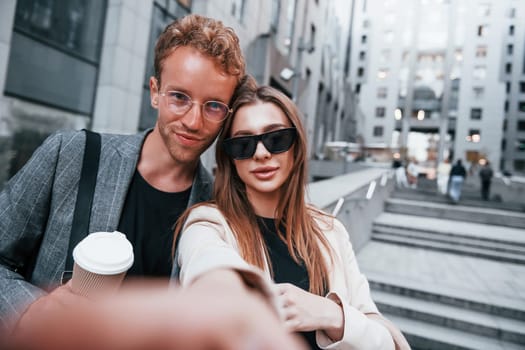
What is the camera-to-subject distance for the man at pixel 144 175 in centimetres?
143

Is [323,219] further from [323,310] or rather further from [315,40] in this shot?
[315,40]

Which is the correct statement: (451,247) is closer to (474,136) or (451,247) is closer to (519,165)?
(474,136)

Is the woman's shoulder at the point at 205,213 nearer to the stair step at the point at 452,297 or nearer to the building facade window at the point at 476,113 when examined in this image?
the stair step at the point at 452,297

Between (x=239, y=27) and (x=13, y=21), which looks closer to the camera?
(x=13, y=21)

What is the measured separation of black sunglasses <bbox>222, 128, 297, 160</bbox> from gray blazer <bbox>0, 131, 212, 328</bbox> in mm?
576

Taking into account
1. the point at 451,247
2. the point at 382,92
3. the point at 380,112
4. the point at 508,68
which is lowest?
the point at 451,247

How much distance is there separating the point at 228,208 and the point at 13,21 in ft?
23.6

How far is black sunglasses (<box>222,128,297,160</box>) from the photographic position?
178 cm

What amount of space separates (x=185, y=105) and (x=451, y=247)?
25.9 feet

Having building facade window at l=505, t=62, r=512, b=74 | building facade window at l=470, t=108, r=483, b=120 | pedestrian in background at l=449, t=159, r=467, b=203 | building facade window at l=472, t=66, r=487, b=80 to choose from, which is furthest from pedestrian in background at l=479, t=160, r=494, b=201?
building facade window at l=505, t=62, r=512, b=74

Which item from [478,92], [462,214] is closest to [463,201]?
[462,214]

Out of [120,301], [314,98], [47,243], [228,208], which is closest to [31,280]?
[47,243]

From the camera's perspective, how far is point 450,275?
585 cm

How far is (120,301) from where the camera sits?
395mm
